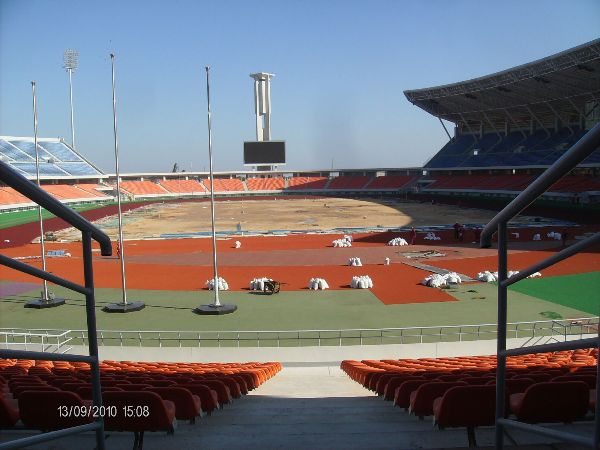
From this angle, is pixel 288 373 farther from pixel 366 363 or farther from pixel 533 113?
pixel 533 113

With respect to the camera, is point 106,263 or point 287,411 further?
point 106,263

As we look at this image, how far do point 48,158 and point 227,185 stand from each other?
44564 mm

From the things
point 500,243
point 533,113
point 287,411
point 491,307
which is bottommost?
point 491,307

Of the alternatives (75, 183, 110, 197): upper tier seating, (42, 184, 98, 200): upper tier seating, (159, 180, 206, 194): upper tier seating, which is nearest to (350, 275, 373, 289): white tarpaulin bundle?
(42, 184, 98, 200): upper tier seating

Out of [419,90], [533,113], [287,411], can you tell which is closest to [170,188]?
[419,90]

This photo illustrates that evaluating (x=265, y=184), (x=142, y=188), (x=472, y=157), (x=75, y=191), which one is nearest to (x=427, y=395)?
(x=75, y=191)

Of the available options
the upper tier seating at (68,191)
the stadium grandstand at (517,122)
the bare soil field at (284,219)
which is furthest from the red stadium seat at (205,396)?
the upper tier seating at (68,191)

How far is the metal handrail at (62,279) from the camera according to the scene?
271 cm

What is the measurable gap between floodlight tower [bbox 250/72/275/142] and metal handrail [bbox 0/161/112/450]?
12126 cm

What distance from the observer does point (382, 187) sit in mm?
127625

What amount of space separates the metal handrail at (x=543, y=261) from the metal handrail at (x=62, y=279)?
279 centimetres

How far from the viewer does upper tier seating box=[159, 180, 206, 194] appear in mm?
132125

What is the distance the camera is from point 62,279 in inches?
127

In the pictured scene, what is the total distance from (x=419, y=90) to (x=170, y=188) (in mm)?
67382
